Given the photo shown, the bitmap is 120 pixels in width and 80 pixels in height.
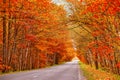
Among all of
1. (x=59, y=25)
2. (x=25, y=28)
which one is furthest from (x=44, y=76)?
(x=25, y=28)

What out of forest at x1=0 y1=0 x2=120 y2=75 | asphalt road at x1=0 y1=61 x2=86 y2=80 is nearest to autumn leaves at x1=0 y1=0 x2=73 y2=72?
forest at x1=0 y1=0 x2=120 y2=75

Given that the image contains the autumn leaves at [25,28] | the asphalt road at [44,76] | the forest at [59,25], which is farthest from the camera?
the autumn leaves at [25,28]

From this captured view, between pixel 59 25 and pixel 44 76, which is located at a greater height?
pixel 59 25

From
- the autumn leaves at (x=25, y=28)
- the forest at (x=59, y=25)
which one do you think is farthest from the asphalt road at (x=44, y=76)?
the autumn leaves at (x=25, y=28)

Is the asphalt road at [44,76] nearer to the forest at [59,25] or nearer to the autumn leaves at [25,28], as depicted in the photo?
the forest at [59,25]

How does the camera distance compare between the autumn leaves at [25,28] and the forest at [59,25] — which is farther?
the autumn leaves at [25,28]

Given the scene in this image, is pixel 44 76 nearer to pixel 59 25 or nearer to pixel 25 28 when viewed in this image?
pixel 59 25

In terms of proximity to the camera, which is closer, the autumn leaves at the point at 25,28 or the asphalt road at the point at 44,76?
the asphalt road at the point at 44,76

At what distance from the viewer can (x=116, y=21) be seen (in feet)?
62.2

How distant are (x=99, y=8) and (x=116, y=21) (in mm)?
1721

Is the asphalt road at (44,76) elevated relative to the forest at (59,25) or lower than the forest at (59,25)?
lower

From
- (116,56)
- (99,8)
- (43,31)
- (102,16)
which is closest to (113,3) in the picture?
(99,8)

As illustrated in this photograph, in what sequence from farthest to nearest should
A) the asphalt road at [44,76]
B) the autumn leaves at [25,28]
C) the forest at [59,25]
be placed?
the autumn leaves at [25,28]
the asphalt road at [44,76]
the forest at [59,25]

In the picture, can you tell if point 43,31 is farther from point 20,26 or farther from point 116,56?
point 116,56
